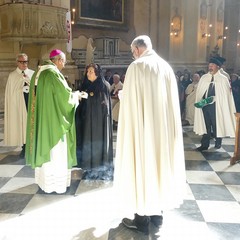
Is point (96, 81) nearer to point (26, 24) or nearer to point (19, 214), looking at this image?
point (19, 214)

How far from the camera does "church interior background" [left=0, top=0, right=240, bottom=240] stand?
3439mm

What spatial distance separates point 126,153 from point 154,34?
45.3 feet

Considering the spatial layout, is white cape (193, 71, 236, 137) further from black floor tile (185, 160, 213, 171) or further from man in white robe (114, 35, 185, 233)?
man in white robe (114, 35, 185, 233)

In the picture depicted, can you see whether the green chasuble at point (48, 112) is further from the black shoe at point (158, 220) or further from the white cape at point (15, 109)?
the white cape at point (15, 109)

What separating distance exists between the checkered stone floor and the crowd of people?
0.17m

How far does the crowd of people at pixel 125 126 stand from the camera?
300 cm

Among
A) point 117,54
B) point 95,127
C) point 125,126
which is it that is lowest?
point 95,127

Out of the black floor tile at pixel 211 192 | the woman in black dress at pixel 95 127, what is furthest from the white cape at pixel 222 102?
the woman in black dress at pixel 95 127

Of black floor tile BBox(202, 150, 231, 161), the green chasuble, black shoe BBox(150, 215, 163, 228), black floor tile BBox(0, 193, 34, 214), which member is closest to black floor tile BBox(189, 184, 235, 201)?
black shoe BBox(150, 215, 163, 228)

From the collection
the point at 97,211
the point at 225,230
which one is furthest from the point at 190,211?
the point at 97,211

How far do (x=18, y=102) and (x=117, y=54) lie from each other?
880 centimetres

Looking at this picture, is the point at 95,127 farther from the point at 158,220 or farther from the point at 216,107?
the point at 216,107

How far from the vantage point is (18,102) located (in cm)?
602

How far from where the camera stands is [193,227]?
3.34m
